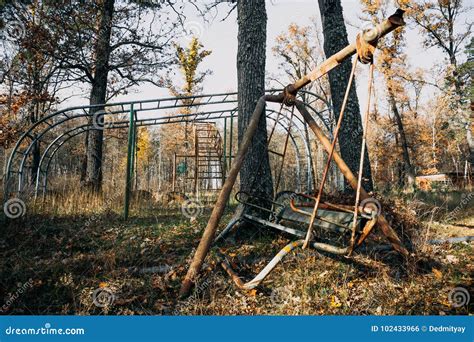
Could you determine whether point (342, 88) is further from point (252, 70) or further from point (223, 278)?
point (223, 278)

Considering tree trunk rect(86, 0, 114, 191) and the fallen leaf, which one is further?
tree trunk rect(86, 0, 114, 191)

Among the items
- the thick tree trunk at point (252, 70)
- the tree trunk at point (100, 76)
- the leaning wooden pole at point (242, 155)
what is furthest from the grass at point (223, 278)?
the tree trunk at point (100, 76)

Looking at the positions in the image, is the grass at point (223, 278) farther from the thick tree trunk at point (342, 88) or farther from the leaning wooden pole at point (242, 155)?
the thick tree trunk at point (342, 88)

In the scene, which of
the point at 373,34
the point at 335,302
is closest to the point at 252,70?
the point at 373,34

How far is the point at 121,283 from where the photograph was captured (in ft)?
9.51

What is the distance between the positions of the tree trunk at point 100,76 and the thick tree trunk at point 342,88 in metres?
6.98

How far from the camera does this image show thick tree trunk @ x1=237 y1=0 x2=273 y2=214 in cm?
431

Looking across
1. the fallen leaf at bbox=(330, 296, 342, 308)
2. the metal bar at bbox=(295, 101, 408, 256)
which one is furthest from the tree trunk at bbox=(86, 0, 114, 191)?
the fallen leaf at bbox=(330, 296, 342, 308)

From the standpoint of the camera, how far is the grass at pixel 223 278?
2.54m

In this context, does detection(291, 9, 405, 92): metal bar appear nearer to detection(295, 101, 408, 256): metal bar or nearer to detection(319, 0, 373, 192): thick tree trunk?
detection(295, 101, 408, 256): metal bar

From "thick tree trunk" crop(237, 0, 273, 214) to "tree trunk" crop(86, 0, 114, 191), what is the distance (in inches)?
251

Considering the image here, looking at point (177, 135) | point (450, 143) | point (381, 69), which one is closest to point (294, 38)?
point (381, 69)

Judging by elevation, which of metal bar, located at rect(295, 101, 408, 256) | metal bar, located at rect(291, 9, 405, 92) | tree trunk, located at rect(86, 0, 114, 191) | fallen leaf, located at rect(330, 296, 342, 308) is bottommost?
fallen leaf, located at rect(330, 296, 342, 308)

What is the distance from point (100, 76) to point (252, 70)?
23.9 ft
